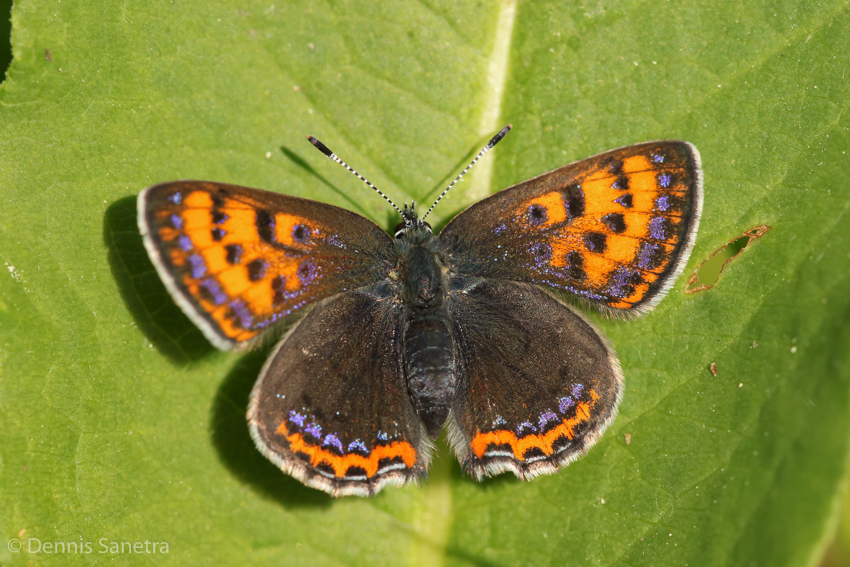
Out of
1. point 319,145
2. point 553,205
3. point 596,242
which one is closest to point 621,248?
point 596,242

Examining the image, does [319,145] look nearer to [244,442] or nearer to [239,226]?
[239,226]

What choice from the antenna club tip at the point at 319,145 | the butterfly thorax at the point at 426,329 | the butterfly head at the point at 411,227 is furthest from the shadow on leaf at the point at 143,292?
the butterfly head at the point at 411,227

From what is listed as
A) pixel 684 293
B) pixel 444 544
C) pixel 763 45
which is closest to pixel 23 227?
pixel 444 544

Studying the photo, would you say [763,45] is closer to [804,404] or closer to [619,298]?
[619,298]

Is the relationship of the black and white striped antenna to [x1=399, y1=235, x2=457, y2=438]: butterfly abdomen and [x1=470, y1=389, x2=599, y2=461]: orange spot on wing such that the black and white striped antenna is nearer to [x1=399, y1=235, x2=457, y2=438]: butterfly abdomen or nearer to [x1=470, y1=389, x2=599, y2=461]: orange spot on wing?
[x1=399, y1=235, x2=457, y2=438]: butterfly abdomen

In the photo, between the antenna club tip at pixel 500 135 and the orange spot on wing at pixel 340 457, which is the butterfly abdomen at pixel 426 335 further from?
the antenna club tip at pixel 500 135

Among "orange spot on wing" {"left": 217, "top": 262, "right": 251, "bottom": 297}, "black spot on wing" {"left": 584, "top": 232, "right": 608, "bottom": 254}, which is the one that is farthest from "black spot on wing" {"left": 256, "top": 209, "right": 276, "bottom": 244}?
"black spot on wing" {"left": 584, "top": 232, "right": 608, "bottom": 254}
